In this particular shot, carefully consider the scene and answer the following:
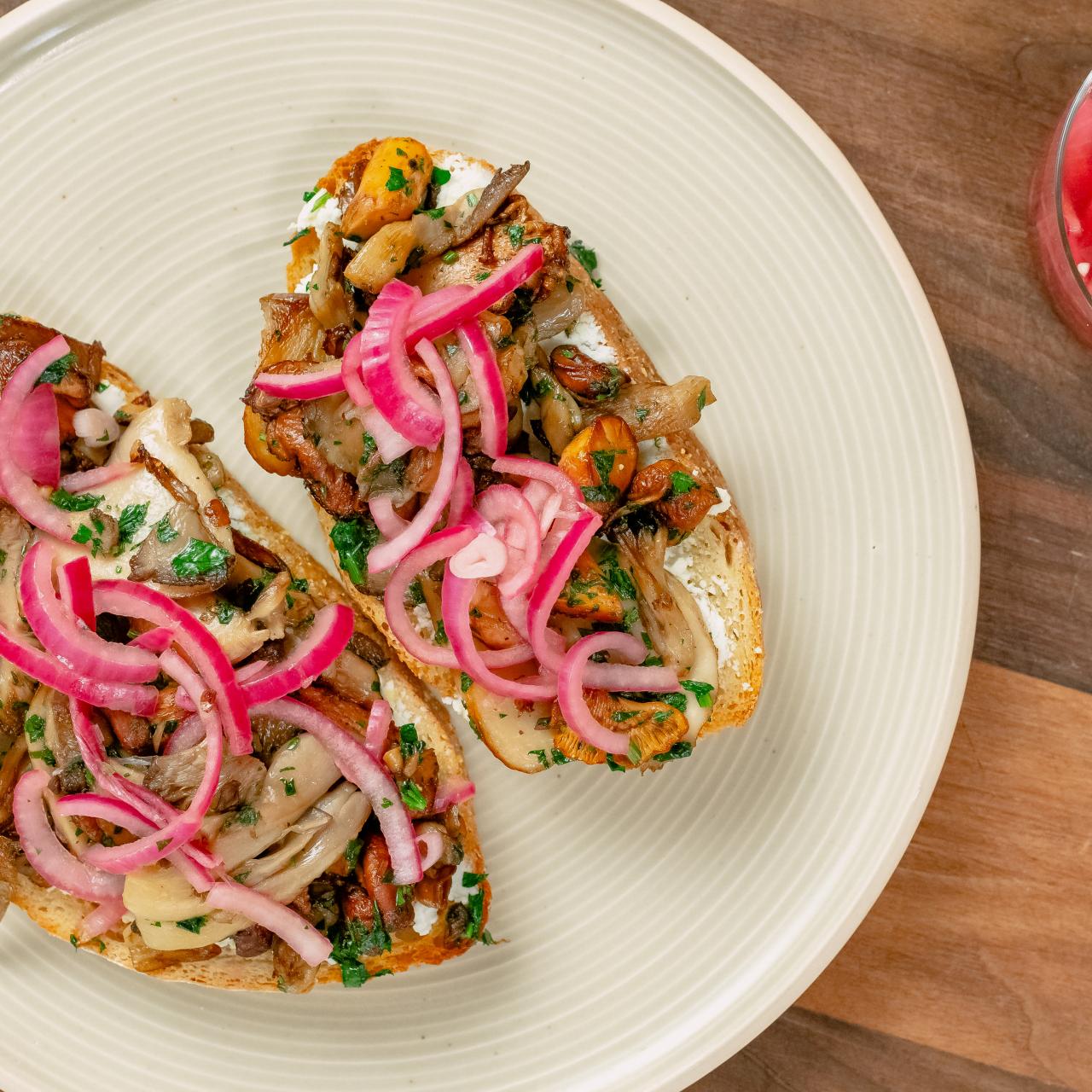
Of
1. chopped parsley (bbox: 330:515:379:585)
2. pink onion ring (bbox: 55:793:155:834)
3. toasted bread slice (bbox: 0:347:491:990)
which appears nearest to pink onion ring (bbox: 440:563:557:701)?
chopped parsley (bbox: 330:515:379:585)

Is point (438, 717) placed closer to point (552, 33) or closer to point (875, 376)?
point (875, 376)

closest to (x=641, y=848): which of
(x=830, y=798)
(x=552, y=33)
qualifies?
(x=830, y=798)

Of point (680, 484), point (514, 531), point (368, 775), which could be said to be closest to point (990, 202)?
point (680, 484)

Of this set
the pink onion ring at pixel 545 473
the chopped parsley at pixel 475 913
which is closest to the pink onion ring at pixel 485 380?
the pink onion ring at pixel 545 473

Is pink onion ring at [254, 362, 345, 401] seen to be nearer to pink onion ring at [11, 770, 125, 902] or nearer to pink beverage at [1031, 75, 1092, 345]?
pink onion ring at [11, 770, 125, 902]

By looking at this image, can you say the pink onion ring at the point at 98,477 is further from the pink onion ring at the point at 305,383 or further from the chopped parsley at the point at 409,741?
the chopped parsley at the point at 409,741

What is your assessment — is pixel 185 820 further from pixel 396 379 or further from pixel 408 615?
→ pixel 396 379

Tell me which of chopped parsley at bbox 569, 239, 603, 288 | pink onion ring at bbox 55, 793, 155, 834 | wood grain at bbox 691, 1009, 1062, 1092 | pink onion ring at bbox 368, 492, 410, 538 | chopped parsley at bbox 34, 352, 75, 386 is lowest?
wood grain at bbox 691, 1009, 1062, 1092
